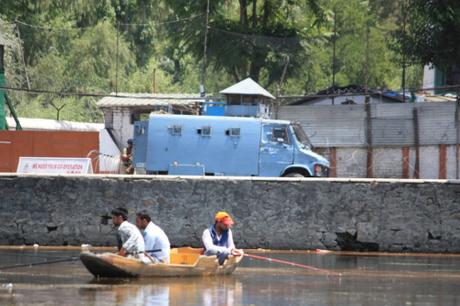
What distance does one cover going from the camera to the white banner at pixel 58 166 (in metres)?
32.4

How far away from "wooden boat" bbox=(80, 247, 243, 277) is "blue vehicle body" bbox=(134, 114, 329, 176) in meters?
11.1

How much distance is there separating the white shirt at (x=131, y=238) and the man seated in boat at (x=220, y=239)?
1496 millimetres

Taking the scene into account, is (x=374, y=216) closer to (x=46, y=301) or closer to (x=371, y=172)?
(x=371, y=172)

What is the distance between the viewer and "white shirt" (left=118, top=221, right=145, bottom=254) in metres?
21.0

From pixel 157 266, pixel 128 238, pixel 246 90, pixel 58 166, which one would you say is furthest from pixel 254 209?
pixel 246 90

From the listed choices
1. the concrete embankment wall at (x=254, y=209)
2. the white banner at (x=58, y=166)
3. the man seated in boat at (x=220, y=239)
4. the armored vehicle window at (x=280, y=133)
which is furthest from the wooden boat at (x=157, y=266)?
the armored vehicle window at (x=280, y=133)

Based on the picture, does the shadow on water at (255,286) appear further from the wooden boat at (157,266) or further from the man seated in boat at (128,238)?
the man seated in boat at (128,238)

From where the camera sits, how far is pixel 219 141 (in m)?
34.1

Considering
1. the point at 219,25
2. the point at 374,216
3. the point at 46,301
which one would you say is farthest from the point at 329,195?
the point at 219,25

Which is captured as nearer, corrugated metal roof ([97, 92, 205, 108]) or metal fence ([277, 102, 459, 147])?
metal fence ([277, 102, 459, 147])

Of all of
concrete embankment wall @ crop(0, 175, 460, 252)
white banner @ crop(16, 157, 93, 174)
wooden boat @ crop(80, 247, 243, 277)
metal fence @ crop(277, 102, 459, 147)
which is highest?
metal fence @ crop(277, 102, 459, 147)

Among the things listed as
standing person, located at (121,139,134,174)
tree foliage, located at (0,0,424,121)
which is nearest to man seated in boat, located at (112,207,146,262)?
standing person, located at (121,139,134,174)

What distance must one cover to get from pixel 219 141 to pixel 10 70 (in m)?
22.4

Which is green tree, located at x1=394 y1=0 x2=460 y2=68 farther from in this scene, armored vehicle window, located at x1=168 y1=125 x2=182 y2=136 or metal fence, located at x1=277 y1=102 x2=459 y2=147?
armored vehicle window, located at x1=168 y1=125 x2=182 y2=136
